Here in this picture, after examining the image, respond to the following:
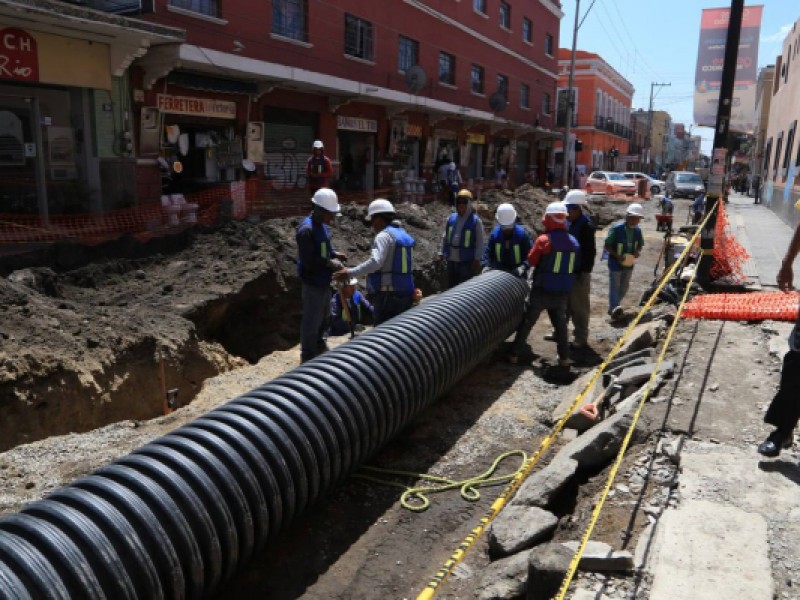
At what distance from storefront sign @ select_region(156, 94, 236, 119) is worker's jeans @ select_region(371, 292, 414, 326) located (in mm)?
8160

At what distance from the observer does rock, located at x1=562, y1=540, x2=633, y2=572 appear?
2.83 metres

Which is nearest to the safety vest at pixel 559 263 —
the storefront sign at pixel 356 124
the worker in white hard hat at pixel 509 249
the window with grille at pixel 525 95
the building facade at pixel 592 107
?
the worker in white hard hat at pixel 509 249

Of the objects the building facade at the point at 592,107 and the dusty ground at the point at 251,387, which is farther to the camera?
the building facade at the point at 592,107

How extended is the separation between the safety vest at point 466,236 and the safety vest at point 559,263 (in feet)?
3.85

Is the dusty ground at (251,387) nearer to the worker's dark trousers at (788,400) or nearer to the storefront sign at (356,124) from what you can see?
the worker's dark trousers at (788,400)

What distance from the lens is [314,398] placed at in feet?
12.8

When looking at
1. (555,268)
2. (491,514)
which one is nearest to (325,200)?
(555,268)

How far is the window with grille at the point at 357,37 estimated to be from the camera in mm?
18125

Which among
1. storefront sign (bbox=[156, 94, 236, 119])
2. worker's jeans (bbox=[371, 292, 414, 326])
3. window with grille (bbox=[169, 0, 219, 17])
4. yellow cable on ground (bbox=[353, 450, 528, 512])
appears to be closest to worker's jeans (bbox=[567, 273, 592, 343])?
worker's jeans (bbox=[371, 292, 414, 326])

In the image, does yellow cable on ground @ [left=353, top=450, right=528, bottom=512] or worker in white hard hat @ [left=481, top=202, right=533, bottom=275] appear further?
worker in white hard hat @ [left=481, top=202, right=533, bottom=275]

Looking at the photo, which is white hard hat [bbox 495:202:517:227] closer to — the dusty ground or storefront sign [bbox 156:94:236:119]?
the dusty ground

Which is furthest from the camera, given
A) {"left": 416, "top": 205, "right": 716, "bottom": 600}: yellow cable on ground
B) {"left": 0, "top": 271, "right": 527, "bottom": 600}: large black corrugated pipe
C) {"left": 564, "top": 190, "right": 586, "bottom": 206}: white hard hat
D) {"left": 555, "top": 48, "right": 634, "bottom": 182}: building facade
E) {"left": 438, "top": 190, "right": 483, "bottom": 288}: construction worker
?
{"left": 555, "top": 48, "right": 634, "bottom": 182}: building facade

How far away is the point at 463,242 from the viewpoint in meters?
7.88

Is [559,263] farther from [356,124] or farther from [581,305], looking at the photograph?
[356,124]
